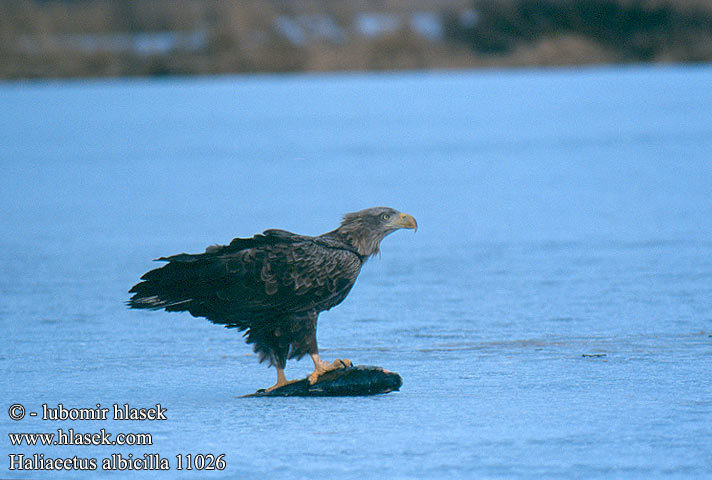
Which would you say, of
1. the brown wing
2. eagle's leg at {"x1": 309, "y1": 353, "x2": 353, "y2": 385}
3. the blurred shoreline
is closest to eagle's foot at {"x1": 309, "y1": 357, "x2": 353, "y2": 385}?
eagle's leg at {"x1": 309, "y1": 353, "x2": 353, "y2": 385}

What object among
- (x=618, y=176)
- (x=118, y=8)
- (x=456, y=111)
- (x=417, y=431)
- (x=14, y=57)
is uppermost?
(x=118, y=8)

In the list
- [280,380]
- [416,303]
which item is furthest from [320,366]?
[416,303]

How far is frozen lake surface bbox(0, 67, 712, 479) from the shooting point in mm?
4012

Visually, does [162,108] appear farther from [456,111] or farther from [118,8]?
[118,8]

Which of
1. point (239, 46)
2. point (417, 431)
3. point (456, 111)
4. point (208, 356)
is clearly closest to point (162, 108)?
point (456, 111)

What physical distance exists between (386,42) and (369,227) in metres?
30.4

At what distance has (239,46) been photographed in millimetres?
36094

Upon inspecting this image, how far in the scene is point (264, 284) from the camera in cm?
457

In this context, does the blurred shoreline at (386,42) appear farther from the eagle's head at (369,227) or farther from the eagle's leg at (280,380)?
the eagle's leg at (280,380)

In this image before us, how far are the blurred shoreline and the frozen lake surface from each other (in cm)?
1562

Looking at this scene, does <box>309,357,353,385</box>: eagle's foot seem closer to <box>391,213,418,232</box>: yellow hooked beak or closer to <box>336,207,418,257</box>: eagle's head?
<box>336,207,418,257</box>: eagle's head

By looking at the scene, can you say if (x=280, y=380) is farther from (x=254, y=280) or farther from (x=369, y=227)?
(x=369, y=227)

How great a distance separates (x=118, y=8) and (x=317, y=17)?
872cm

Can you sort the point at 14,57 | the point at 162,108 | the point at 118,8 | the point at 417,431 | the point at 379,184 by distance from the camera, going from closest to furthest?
the point at 417,431 → the point at 379,184 → the point at 162,108 → the point at 14,57 → the point at 118,8
